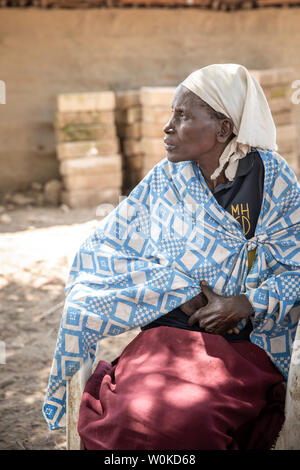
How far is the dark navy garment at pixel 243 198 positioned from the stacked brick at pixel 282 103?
222 inches

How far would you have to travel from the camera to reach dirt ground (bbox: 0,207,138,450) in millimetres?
3145

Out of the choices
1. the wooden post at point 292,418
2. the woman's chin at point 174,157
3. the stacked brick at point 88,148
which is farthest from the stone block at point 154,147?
the wooden post at point 292,418

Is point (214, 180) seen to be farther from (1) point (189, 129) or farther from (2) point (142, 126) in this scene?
(2) point (142, 126)

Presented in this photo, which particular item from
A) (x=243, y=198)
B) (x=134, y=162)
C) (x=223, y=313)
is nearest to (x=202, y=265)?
(x=223, y=313)

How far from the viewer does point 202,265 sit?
93.3 inches

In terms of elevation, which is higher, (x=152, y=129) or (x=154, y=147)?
(x=152, y=129)

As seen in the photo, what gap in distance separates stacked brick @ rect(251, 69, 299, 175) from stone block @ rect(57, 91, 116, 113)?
207 cm

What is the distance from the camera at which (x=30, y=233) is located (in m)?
6.35

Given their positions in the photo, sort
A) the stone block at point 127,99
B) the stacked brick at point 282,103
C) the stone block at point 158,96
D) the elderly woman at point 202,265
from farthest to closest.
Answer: the stacked brick at point 282,103 < the stone block at point 127,99 < the stone block at point 158,96 < the elderly woman at point 202,265

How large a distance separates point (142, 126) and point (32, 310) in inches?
148

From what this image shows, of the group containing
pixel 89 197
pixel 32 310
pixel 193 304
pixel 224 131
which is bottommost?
pixel 32 310

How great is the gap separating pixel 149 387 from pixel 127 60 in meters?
7.06

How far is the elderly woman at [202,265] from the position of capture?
84.1 inches

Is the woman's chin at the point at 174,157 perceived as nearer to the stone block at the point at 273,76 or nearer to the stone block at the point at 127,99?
the stone block at the point at 127,99
